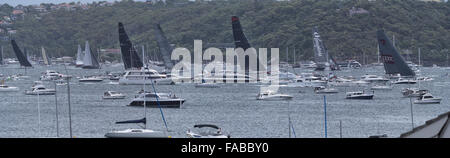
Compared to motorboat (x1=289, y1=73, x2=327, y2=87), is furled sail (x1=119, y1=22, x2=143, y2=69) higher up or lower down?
higher up

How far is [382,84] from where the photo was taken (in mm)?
79750

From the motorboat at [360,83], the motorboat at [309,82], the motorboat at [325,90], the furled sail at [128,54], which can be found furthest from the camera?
the furled sail at [128,54]

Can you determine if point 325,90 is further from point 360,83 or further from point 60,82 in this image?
point 60,82

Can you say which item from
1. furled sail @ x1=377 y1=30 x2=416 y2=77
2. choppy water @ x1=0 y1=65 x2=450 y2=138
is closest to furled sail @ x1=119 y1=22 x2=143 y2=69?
choppy water @ x1=0 y1=65 x2=450 y2=138

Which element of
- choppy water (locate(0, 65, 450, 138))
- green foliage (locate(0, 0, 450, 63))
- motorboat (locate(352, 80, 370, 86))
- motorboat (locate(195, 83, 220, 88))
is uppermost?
green foliage (locate(0, 0, 450, 63))

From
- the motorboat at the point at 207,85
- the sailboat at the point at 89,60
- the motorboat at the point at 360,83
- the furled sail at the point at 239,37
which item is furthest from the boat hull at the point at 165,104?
the sailboat at the point at 89,60

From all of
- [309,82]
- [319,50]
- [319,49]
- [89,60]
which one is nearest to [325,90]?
[309,82]

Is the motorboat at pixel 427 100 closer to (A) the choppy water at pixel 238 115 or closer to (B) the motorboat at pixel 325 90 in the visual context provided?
(A) the choppy water at pixel 238 115

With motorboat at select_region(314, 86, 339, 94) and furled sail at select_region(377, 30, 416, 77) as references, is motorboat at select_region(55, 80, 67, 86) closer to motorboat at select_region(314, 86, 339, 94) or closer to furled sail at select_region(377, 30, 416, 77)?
motorboat at select_region(314, 86, 339, 94)

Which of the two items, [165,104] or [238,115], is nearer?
[238,115]

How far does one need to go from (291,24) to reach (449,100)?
4509 inches

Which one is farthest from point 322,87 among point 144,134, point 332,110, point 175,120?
point 144,134

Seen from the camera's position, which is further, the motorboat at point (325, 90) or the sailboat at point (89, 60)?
the sailboat at point (89, 60)

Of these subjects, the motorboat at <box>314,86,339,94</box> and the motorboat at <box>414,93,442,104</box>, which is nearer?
the motorboat at <box>414,93,442,104</box>
